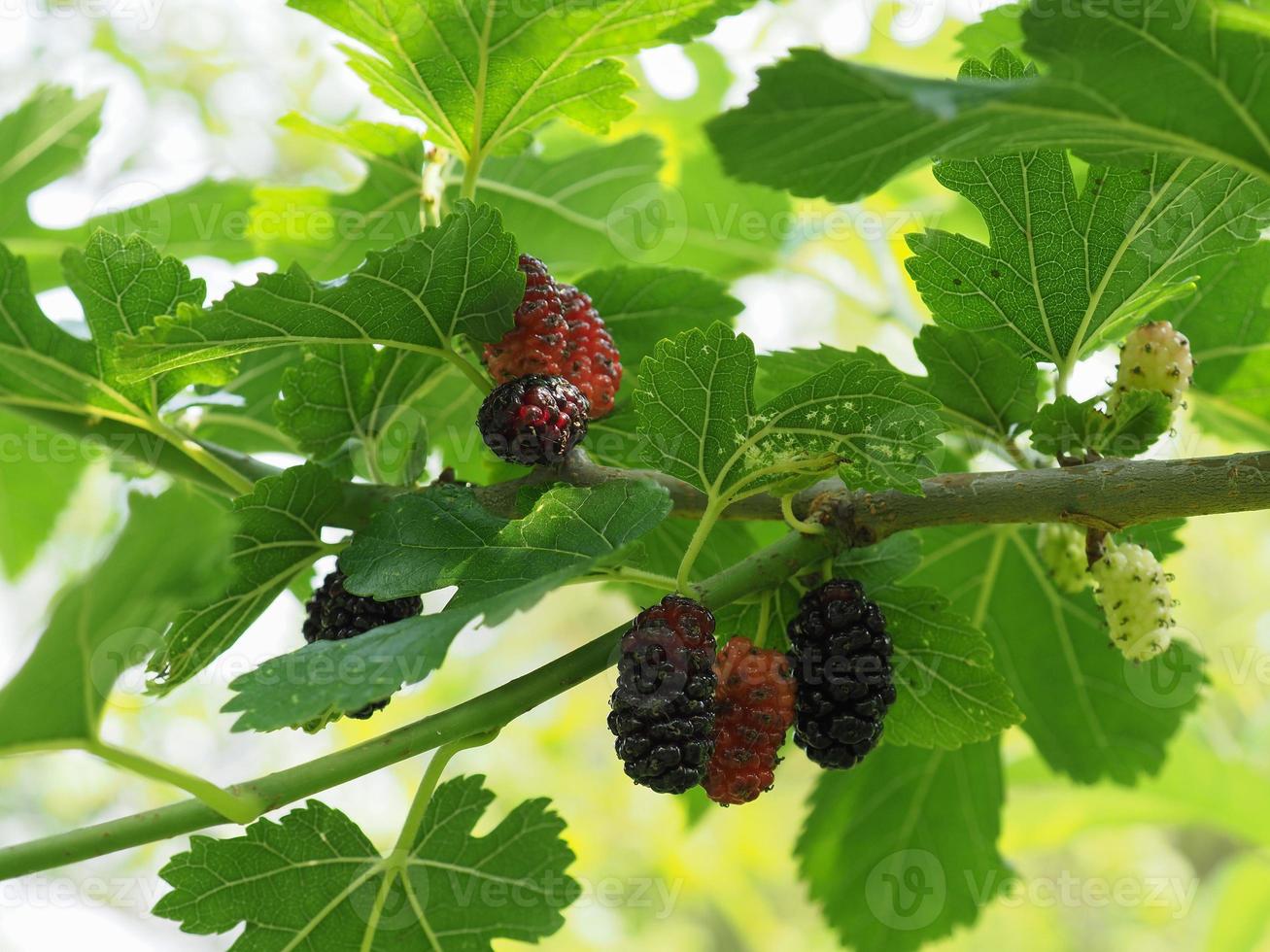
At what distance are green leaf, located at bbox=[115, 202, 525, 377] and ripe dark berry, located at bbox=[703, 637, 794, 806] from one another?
0.30 m

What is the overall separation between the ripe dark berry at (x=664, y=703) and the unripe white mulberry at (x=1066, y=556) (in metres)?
0.44

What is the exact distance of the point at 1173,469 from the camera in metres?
0.71

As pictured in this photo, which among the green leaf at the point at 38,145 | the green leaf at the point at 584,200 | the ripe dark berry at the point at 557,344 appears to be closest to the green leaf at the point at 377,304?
the ripe dark berry at the point at 557,344

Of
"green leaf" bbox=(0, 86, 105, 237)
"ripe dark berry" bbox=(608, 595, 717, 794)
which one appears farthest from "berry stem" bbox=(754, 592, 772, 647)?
"green leaf" bbox=(0, 86, 105, 237)

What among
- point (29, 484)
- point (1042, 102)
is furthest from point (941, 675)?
point (29, 484)

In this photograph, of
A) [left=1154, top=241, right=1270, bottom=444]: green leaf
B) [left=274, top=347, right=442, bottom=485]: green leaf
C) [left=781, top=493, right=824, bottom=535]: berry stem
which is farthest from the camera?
[left=1154, top=241, right=1270, bottom=444]: green leaf

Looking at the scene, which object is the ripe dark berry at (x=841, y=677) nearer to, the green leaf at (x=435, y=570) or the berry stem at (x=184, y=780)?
the green leaf at (x=435, y=570)

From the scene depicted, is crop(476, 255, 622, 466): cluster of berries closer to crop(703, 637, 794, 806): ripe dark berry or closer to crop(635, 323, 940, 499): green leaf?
crop(635, 323, 940, 499): green leaf

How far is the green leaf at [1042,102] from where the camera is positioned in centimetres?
57

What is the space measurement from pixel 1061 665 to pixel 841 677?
0.53 meters

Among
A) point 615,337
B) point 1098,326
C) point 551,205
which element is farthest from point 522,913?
point 551,205

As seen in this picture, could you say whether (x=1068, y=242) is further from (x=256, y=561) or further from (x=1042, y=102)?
(x=256, y=561)

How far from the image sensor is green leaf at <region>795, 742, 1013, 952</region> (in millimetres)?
1210

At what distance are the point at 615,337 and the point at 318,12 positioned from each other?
0.35 m
